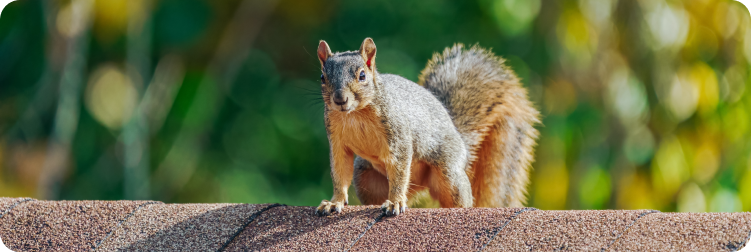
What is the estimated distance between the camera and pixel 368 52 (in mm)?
2055

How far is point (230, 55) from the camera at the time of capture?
646 cm

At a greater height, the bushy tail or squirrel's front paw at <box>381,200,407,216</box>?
the bushy tail

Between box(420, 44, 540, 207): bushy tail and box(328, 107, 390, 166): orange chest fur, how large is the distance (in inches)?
26.3

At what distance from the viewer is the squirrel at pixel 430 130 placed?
6.59 feet

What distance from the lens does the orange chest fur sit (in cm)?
205

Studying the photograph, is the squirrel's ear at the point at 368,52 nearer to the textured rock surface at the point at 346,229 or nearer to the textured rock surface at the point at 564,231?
the textured rock surface at the point at 346,229

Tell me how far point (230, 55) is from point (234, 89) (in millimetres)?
362

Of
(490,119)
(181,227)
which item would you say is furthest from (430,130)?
(181,227)

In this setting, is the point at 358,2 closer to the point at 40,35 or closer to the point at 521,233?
the point at 40,35

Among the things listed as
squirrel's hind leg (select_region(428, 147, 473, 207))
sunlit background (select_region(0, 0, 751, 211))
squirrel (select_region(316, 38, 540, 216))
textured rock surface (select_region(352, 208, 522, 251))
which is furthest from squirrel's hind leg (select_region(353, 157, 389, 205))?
sunlit background (select_region(0, 0, 751, 211))

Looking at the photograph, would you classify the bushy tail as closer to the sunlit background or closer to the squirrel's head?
the squirrel's head

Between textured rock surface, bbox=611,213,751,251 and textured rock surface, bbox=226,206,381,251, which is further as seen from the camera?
textured rock surface, bbox=226,206,381,251

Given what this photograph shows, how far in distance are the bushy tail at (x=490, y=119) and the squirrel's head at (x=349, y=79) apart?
0.76 metres

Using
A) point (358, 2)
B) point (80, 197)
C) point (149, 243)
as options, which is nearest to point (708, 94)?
point (358, 2)
